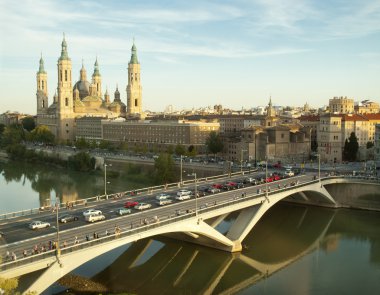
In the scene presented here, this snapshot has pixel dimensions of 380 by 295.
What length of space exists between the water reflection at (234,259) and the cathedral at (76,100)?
63600 millimetres

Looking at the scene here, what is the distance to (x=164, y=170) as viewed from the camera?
1892 inches

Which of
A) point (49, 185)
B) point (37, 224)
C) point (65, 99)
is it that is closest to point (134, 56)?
point (65, 99)

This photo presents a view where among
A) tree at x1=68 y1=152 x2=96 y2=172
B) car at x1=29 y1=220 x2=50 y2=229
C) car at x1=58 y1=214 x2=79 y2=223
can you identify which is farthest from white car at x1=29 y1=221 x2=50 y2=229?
tree at x1=68 y1=152 x2=96 y2=172

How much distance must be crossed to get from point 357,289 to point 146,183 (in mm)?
29971

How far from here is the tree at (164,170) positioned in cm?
4791

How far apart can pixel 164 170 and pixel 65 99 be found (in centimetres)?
5220

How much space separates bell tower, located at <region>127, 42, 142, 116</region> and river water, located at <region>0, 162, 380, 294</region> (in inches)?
2397

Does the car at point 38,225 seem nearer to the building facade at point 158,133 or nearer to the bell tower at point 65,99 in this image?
the building facade at point 158,133

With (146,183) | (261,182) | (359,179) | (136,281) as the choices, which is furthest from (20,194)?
(359,179)

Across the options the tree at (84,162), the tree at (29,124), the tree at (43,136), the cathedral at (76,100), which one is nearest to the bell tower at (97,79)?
the cathedral at (76,100)

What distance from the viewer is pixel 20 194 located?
148 ft

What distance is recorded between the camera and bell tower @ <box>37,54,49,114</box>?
367ft

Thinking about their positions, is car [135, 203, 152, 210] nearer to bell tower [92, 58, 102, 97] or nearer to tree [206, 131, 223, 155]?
tree [206, 131, 223, 155]

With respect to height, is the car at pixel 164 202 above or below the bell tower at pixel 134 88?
below
